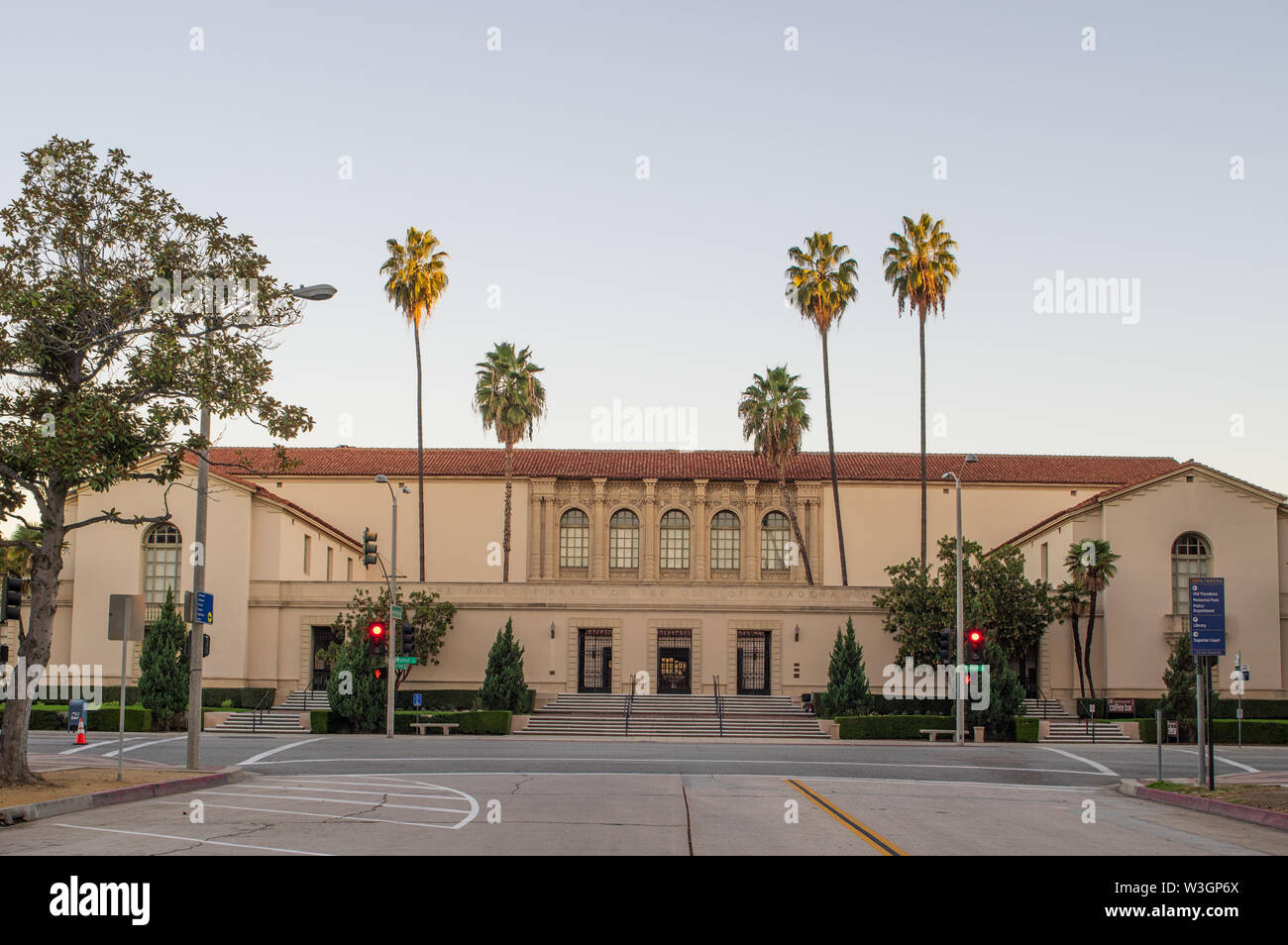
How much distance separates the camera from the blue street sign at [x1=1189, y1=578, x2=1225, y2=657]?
21547 millimetres

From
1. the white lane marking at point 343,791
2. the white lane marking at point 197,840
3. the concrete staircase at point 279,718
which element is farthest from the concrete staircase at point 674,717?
the white lane marking at point 197,840

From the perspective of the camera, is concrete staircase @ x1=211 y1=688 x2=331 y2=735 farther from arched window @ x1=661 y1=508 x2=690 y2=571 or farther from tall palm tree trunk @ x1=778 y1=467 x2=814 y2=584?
tall palm tree trunk @ x1=778 y1=467 x2=814 y2=584

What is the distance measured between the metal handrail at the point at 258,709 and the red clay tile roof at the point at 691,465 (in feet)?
46.9

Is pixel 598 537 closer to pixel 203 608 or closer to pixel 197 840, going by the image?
pixel 203 608

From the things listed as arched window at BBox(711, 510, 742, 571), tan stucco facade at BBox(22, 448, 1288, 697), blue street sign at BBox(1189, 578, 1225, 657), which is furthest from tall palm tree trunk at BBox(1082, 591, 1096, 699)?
blue street sign at BBox(1189, 578, 1225, 657)

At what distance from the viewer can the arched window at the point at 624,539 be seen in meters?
61.3

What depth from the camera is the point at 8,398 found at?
19.0m

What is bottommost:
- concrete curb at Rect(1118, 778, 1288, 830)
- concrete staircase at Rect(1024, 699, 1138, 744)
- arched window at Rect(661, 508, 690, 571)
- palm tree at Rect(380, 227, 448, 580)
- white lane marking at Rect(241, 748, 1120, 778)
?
concrete staircase at Rect(1024, 699, 1138, 744)

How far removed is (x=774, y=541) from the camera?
61.7 m

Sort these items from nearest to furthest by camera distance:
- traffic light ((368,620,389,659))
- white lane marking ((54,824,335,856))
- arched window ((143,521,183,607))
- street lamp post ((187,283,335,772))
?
1. white lane marking ((54,824,335,856))
2. street lamp post ((187,283,335,772))
3. traffic light ((368,620,389,659))
4. arched window ((143,521,183,607))

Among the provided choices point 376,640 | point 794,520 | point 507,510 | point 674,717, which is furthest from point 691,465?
point 376,640

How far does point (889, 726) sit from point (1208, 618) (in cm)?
2095

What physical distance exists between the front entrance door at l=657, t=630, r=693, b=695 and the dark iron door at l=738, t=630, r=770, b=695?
226 cm
